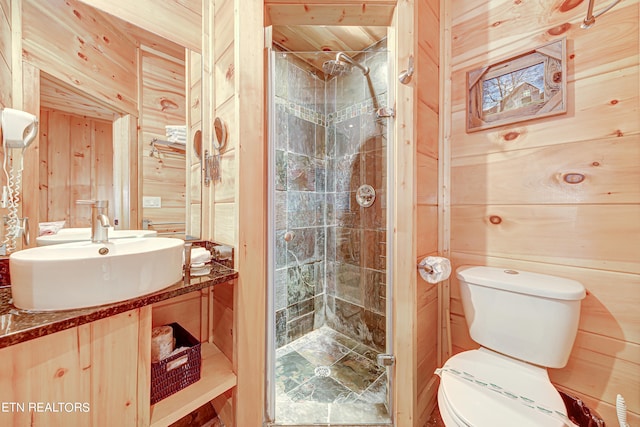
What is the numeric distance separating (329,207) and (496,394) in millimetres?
1436

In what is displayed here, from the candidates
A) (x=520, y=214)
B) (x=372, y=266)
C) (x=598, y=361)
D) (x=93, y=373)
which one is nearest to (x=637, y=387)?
(x=598, y=361)

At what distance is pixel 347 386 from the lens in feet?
4.77

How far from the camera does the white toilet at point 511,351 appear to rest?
81cm

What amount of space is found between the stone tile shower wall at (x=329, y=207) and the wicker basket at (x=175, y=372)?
65 centimetres

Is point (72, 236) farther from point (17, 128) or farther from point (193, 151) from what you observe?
point (193, 151)

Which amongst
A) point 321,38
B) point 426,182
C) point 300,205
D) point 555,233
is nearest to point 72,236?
point 300,205

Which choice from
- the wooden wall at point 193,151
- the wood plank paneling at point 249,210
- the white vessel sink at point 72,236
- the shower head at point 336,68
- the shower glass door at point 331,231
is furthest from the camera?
the shower head at point 336,68

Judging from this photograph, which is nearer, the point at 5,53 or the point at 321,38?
the point at 5,53

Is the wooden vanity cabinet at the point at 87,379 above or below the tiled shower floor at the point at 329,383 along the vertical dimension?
above

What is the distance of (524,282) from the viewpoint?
3.38 ft

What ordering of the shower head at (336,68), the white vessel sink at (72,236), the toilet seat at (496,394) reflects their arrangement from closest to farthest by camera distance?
the toilet seat at (496,394), the white vessel sink at (72,236), the shower head at (336,68)

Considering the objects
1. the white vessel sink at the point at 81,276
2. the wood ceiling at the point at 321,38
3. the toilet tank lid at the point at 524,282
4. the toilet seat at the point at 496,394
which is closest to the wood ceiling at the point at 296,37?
the wood ceiling at the point at 321,38

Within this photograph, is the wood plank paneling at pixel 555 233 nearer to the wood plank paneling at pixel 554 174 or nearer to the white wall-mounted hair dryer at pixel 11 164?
the wood plank paneling at pixel 554 174

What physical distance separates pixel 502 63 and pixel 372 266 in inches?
54.3
